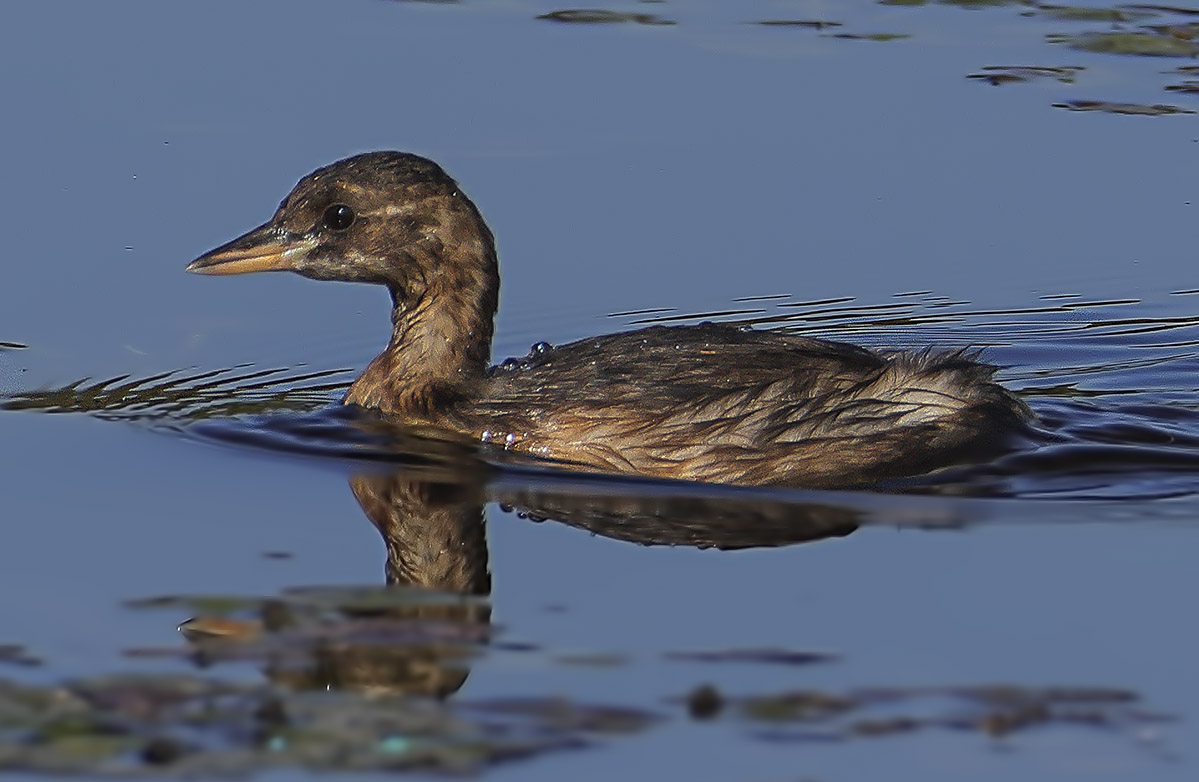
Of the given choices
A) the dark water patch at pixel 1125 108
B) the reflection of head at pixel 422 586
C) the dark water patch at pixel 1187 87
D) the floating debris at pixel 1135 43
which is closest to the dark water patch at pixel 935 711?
the reflection of head at pixel 422 586

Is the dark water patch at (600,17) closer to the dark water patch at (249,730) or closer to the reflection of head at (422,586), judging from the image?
the reflection of head at (422,586)

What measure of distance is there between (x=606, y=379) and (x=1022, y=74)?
6.67 metres

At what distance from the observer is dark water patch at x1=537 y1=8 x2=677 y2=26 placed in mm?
16609

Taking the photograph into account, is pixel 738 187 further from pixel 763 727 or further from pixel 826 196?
pixel 763 727

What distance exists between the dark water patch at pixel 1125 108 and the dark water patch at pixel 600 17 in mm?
3087

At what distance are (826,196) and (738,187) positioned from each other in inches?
20.2

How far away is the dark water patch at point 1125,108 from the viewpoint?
14656mm

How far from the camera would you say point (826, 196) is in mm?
13234

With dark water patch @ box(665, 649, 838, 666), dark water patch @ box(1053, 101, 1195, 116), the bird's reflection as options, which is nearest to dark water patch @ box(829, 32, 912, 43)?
dark water patch @ box(1053, 101, 1195, 116)

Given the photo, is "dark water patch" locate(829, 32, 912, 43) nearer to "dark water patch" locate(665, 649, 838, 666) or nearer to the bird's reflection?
the bird's reflection

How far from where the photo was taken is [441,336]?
10.5 metres

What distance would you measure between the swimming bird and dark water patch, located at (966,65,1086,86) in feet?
17.7

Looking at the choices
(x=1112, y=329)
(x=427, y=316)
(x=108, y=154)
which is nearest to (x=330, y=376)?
(x=427, y=316)

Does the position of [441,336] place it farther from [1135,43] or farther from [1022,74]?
[1135,43]
